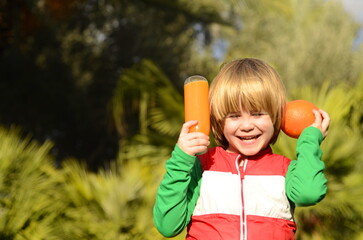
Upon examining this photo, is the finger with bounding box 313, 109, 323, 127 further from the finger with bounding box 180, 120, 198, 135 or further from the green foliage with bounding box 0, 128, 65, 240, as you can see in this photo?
the green foliage with bounding box 0, 128, 65, 240

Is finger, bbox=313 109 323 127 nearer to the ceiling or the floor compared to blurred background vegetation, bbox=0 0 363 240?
nearer to the floor

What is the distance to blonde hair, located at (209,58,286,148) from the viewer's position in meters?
2.00

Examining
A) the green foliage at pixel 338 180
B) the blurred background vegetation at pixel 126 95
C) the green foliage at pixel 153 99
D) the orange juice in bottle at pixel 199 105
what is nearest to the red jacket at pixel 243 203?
the orange juice in bottle at pixel 199 105

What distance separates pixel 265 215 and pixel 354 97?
3.47m

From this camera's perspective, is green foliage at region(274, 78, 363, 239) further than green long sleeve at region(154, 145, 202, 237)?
Yes

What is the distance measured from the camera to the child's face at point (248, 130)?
79.0 inches

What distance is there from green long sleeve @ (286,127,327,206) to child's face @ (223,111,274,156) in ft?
0.42

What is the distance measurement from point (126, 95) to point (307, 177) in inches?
225

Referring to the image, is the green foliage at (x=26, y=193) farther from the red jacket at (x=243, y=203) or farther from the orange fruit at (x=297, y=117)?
the orange fruit at (x=297, y=117)

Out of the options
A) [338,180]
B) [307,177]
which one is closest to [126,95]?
[338,180]

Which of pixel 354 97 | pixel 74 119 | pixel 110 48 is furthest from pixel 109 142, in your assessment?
pixel 354 97

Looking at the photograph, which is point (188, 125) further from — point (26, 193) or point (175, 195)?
point (26, 193)

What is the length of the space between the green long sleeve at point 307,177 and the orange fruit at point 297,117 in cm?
8

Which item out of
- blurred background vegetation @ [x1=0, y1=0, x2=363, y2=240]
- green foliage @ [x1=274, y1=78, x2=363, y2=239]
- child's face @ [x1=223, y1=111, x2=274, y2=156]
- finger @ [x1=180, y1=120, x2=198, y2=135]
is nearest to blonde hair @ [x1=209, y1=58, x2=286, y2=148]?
child's face @ [x1=223, y1=111, x2=274, y2=156]
